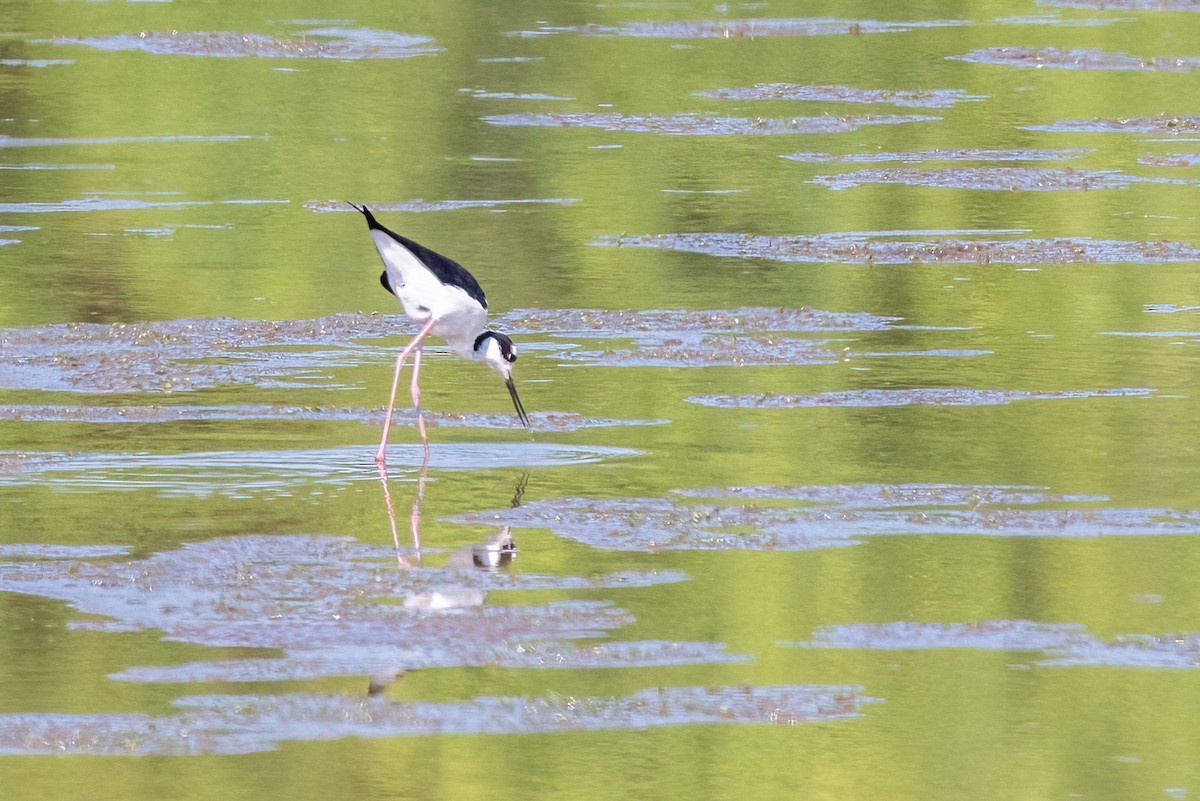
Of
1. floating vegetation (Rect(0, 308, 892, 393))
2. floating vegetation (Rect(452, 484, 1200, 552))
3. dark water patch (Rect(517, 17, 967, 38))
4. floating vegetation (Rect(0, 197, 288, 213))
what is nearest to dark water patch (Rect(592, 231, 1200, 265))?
floating vegetation (Rect(0, 308, 892, 393))

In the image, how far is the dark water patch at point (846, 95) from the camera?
63.6 feet

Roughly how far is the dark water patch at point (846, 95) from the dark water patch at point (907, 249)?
18.6ft

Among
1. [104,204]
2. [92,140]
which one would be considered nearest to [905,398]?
[104,204]

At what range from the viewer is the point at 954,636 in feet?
22.1

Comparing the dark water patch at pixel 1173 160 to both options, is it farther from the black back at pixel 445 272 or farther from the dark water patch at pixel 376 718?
the dark water patch at pixel 376 718

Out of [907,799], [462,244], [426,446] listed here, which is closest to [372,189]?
[462,244]

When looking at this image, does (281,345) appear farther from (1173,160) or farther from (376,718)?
(1173,160)

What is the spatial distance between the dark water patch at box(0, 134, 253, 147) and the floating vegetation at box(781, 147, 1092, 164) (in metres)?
4.10

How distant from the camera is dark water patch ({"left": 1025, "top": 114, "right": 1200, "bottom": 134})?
17844mm

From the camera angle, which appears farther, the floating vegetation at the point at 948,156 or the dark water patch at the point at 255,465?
the floating vegetation at the point at 948,156

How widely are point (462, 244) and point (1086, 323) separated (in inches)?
146

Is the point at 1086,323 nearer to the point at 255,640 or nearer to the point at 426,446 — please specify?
the point at 426,446

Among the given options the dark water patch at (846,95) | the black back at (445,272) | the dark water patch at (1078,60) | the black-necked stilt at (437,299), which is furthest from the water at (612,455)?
the dark water patch at (1078,60)

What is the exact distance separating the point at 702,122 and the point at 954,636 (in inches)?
470
